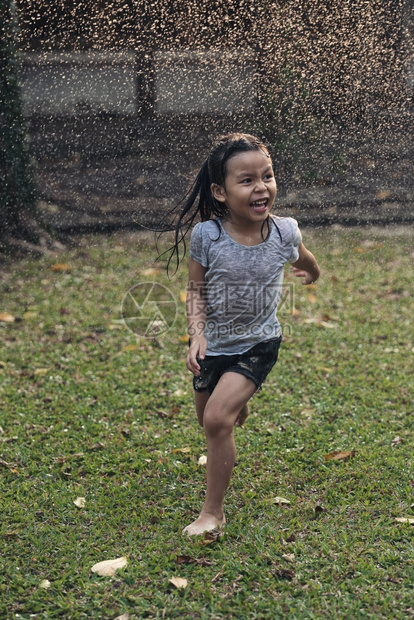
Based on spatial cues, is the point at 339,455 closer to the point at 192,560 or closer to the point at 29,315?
the point at 192,560

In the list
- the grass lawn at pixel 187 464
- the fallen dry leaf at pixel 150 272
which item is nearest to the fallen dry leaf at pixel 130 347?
the grass lawn at pixel 187 464

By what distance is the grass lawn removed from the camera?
226cm

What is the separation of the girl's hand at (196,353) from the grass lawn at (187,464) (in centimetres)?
57

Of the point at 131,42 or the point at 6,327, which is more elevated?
the point at 131,42

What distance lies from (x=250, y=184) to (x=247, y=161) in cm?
7

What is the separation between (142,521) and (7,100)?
12.6 feet

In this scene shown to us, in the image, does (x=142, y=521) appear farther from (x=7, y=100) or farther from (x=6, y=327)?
(x=7, y=100)

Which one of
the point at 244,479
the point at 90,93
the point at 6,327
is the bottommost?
the point at 6,327

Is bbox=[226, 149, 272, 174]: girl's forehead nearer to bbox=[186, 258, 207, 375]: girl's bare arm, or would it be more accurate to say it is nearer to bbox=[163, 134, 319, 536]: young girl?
bbox=[163, 134, 319, 536]: young girl

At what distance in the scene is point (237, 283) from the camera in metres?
2.53

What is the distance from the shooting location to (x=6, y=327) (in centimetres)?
472

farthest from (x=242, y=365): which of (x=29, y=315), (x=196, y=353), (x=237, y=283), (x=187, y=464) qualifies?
(x=29, y=315)

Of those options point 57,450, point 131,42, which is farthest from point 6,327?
point 131,42

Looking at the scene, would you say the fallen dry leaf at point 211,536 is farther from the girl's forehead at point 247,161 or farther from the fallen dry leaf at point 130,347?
the fallen dry leaf at point 130,347
